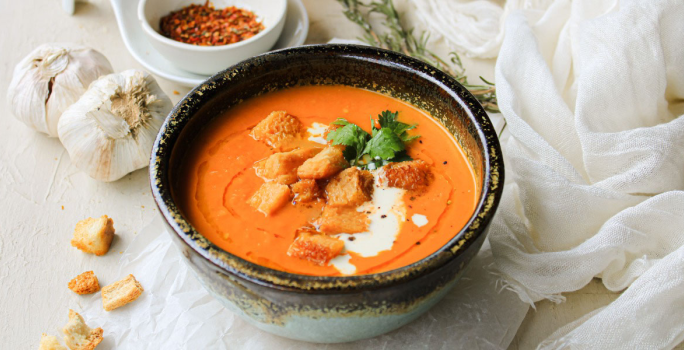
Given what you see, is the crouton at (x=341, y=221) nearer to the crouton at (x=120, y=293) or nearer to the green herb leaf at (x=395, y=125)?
the green herb leaf at (x=395, y=125)

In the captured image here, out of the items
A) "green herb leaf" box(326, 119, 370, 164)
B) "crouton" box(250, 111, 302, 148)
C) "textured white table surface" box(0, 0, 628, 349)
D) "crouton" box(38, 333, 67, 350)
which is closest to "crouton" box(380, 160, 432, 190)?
"green herb leaf" box(326, 119, 370, 164)

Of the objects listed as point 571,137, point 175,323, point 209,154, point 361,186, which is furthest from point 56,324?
point 571,137

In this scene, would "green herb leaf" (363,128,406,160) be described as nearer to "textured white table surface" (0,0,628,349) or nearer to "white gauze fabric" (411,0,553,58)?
"textured white table surface" (0,0,628,349)

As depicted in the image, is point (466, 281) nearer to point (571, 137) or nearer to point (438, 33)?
point (571, 137)

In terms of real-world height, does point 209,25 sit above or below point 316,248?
below

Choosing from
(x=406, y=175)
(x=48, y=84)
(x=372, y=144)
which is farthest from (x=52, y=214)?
(x=406, y=175)

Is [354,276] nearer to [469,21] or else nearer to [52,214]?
[52,214]
